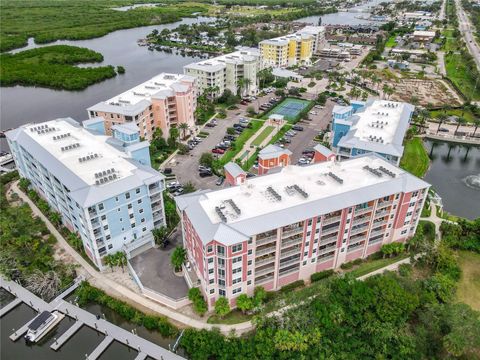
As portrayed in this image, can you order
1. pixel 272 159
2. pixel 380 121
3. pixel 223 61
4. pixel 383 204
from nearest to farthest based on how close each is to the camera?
pixel 383 204 < pixel 272 159 < pixel 380 121 < pixel 223 61

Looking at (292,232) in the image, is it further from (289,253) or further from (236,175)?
(236,175)

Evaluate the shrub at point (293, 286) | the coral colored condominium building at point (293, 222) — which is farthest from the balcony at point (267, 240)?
the shrub at point (293, 286)

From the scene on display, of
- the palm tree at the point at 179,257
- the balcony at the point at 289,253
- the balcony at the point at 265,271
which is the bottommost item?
the palm tree at the point at 179,257

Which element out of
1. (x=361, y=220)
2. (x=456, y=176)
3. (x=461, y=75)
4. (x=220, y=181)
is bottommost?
(x=456, y=176)

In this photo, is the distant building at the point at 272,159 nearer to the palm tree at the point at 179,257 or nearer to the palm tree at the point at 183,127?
the palm tree at the point at 179,257

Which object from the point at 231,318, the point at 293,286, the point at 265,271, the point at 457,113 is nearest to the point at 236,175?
the point at 265,271
